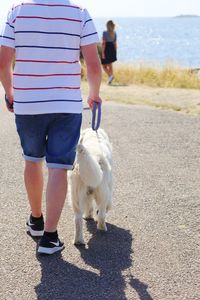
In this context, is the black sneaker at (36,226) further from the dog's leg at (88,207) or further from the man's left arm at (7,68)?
the man's left arm at (7,68)

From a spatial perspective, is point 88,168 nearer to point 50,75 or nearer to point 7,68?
point 50,75

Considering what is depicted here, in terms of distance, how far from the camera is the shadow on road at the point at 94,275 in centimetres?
386

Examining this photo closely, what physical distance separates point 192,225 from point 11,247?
5.37 ft

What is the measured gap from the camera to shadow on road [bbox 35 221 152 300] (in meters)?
3.86

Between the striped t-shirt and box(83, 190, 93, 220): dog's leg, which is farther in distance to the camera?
box(83, 190, 93, 220): dog's leg

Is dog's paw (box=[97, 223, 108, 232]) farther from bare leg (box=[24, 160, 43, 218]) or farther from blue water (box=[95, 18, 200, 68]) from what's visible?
blue water (box=[95, 18, 200, 68])

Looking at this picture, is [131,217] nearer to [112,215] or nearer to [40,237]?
[112,215]

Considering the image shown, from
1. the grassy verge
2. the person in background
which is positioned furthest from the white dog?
the person in background

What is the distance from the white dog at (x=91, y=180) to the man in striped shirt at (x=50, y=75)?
18 centimetres

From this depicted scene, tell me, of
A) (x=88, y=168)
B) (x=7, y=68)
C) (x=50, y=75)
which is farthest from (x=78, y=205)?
(x=7, y=68)

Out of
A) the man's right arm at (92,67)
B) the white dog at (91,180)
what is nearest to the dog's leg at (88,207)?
the white dog at (91,180)

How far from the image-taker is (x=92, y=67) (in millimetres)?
4324

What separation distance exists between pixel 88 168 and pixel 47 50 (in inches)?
38.3

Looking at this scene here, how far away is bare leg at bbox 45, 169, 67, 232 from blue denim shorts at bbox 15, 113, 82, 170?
66 mm
